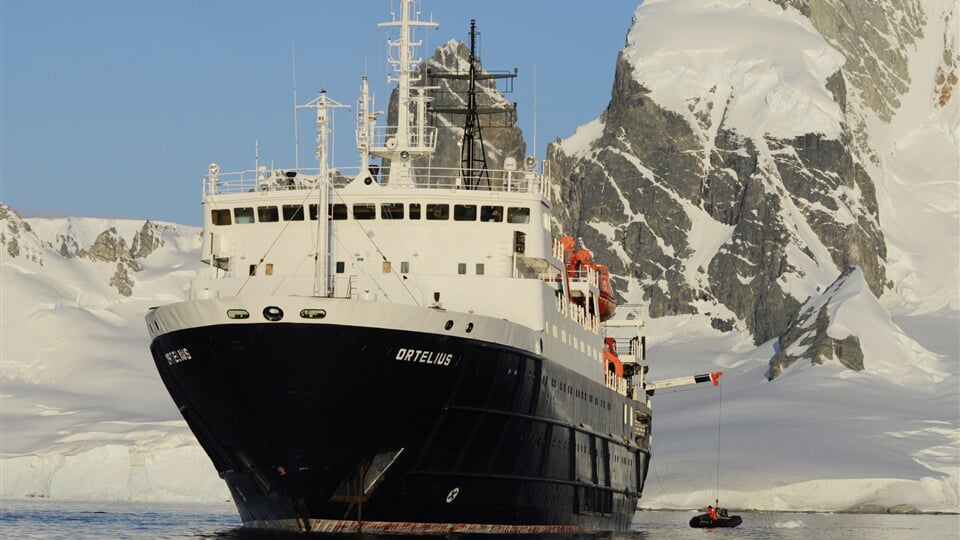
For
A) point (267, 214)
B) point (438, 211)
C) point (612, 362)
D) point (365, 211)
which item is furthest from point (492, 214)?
point (612, 362)

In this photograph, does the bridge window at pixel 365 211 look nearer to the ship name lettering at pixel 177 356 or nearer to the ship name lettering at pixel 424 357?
the ship name lettering at pixel 424 357

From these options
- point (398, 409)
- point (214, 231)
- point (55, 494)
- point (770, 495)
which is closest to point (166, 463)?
point (55, 494)

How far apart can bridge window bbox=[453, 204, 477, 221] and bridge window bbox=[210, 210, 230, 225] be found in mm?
7205

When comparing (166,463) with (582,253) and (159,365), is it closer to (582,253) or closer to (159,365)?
(582,253)

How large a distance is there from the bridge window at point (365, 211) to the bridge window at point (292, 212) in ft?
5.42

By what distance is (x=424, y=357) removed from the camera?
48.4 metres

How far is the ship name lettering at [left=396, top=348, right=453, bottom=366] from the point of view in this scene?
4803 cm

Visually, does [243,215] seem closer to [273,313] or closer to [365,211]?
[365,211]

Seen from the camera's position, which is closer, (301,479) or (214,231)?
(301,479)

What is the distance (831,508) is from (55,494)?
63.1 metres

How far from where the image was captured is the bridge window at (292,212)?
55.0 metres

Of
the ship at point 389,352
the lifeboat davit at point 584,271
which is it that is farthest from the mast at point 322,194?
the lifeboat davit at point 584,271

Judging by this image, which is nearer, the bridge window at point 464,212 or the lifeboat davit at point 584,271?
the bridge window at point 464,212

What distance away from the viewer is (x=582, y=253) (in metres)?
68.4
